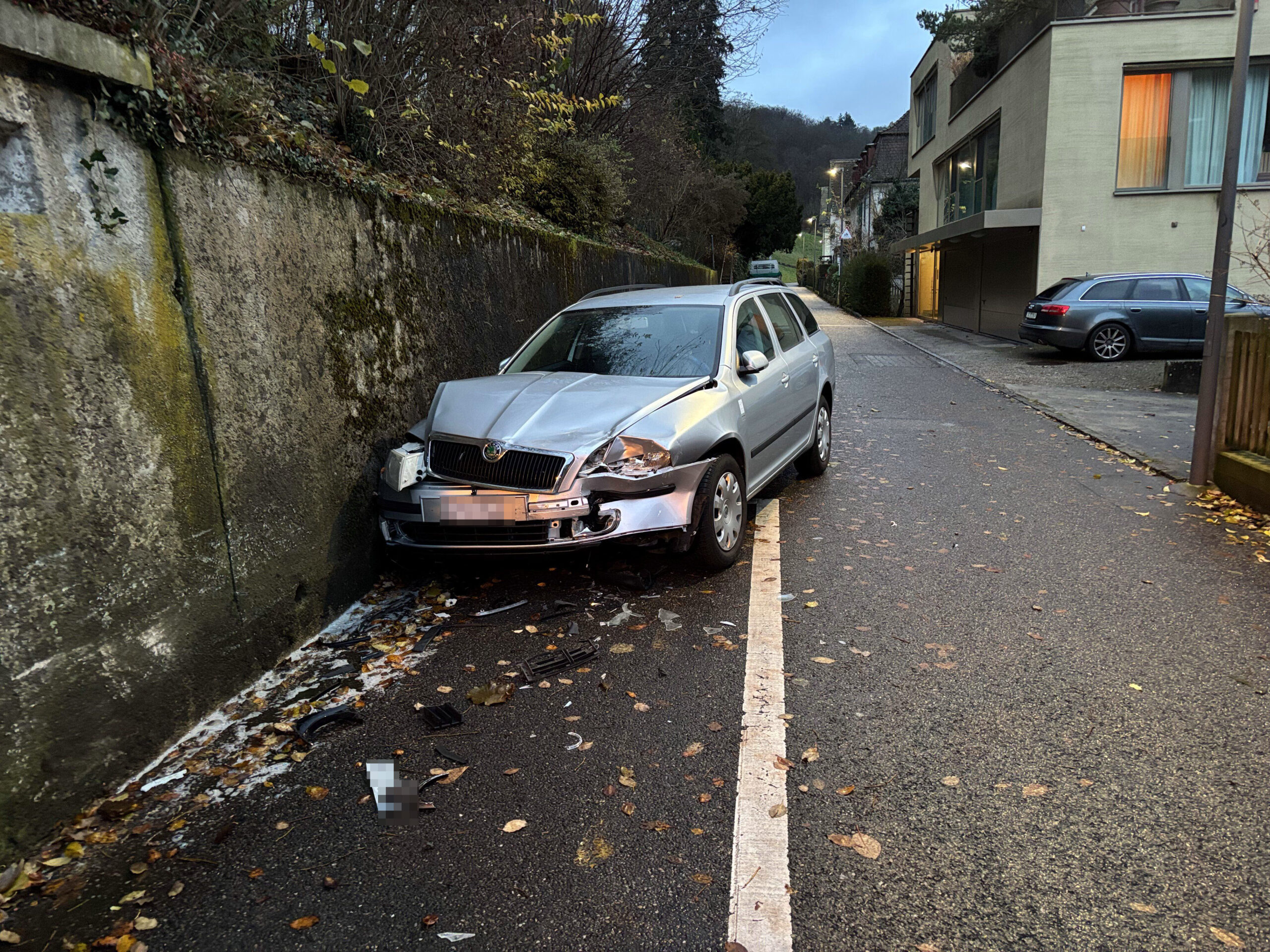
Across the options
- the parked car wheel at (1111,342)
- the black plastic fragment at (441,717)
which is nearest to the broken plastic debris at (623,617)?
the black plastic fragment at (441,717)

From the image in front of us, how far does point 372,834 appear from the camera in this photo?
2854 millimetres

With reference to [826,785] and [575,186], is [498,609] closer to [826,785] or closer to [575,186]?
[826,785]

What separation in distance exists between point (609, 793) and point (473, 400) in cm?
282

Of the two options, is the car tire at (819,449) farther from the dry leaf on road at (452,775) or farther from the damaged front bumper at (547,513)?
the dry leaf on road at (452,775)

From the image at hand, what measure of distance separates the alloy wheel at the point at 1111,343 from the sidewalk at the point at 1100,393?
0.71 feet

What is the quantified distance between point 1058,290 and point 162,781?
17643 millimetres

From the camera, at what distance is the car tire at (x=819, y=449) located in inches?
302

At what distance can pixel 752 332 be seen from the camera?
636 cm

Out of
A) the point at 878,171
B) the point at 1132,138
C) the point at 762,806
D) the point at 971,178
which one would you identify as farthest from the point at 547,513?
the point at 878,171

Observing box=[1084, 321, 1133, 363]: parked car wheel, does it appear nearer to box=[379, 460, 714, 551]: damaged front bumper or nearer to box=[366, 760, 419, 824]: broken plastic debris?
box=[379, 460, 714, 551]: damaged front bumper

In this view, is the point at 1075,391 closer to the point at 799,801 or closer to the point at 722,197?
the point at 799,801

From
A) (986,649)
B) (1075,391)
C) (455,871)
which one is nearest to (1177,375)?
(1075,391)

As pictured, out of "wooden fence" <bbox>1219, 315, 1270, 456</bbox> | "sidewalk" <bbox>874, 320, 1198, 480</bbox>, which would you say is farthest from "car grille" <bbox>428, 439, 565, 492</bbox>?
"sidewalk" <bbox>874, 320, 1198, 480</bbox>

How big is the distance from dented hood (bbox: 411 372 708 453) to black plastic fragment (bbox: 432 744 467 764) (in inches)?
69.4
